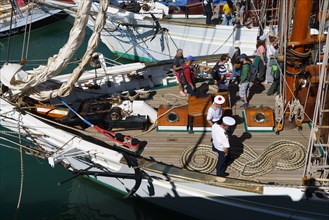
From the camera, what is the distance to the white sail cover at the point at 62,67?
20.6 ft

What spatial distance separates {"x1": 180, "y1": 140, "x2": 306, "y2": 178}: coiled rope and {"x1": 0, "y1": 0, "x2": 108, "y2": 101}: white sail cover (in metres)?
2.77

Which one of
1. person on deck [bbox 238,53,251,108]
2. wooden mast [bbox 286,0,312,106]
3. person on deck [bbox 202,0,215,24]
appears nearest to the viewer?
wooden mast [bbox 286,0,312,106]

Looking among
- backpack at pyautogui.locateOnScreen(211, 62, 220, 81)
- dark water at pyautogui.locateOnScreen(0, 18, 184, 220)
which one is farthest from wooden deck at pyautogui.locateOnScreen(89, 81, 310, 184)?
dark water at pyautogui.locateOnScreen(0, 18, 184, 220)

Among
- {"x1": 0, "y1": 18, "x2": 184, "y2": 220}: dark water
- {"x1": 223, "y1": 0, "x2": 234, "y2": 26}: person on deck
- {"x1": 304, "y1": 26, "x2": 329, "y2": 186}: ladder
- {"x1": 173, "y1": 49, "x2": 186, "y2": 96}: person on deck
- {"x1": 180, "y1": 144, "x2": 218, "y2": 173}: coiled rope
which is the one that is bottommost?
{"x1": 0, "y1": 18, "x2": 184, "y2": 220}: dark water

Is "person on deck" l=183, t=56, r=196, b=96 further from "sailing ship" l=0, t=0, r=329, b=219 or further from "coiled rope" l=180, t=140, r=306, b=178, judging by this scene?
"coiled rope" l=180, t=140, r=306, b=178

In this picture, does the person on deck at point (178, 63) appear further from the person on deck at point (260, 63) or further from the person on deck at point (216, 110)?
the person on deck at point (216, 110)

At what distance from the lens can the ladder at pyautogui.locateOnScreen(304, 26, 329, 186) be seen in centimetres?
652

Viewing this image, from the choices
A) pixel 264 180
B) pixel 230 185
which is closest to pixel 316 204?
pixel 264 180

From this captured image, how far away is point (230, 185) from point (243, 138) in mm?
1512

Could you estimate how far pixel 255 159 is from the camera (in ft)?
25.6

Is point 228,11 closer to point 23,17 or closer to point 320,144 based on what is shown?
point 320,144

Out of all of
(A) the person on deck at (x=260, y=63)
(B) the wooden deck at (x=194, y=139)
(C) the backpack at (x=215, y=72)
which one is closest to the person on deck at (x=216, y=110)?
(B) the wooden deck at (x=194, y=139)

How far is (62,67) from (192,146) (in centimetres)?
314

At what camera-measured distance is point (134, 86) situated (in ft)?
33.2
